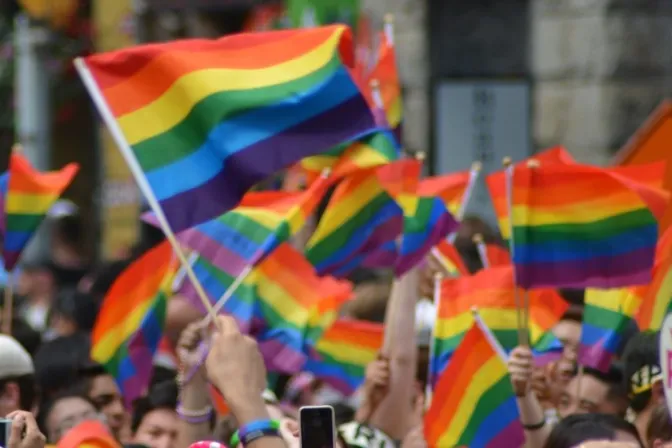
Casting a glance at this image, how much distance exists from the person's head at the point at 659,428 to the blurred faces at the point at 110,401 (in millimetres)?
2358

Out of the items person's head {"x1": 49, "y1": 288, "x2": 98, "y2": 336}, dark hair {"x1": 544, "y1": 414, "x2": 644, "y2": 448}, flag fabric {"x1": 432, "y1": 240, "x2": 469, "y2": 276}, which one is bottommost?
person's head {"x1": 49, "y1": 288, "x2": 98, "y2": 336}

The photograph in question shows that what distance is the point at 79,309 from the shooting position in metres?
11.1

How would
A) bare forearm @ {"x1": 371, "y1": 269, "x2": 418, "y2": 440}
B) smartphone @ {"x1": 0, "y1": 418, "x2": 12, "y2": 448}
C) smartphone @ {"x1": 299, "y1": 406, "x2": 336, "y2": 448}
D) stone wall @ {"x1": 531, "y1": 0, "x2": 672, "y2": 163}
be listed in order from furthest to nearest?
1. stone wall @ {"x1": 531, "y1": 0, "x2": 672, "y2": 163}
2. bare forearm @ {"x1": 371, "y1": 269, "x2": 418, "y2": 440}
3. smartphone @ {"x1": 0, "y1": 418, "x2": 12, "y2": 448}
4. smartphone @ {"x1": 299, "y1": 406, "x2": 336, "y2": 448}

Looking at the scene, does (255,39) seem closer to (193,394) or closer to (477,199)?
(193,394)

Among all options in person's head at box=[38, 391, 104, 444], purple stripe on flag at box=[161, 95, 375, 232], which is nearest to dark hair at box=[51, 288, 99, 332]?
person's head at box=[38, 391, 104, 444]

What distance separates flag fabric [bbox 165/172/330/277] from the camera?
25.7 feet

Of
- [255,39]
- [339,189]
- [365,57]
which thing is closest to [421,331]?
[339,189]

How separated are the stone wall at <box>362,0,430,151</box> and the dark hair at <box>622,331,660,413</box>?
23.8ft

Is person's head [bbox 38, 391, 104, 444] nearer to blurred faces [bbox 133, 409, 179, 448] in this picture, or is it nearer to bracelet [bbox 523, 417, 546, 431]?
blurred faces [bbox 133, 409, 179, 448]

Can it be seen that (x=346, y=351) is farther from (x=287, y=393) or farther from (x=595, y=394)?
(x=595, y=394)

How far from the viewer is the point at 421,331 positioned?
9.48m

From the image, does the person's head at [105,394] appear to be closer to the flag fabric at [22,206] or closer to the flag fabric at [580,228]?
the flag fabric at [22,206]

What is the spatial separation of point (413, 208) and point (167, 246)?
1121 mm

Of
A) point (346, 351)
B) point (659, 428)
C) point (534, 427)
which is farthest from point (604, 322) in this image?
point (659, 428)
